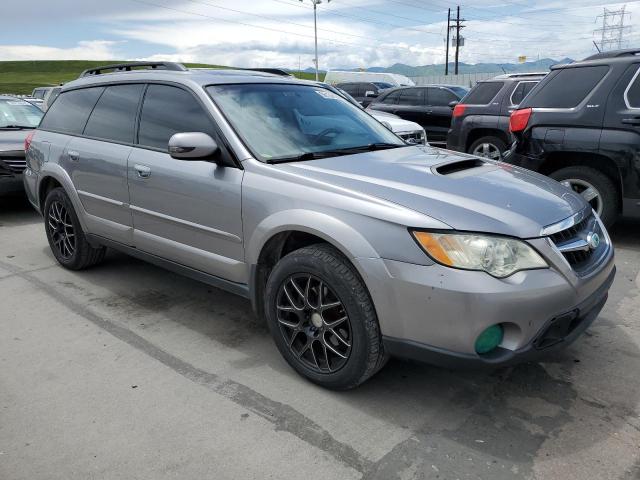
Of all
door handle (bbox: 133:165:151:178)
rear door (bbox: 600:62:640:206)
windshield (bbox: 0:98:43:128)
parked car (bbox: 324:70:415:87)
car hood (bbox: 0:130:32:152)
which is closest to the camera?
door handle (bbox: 133:165:151:178)

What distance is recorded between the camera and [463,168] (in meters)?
3.33

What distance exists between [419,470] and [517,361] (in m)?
0.65

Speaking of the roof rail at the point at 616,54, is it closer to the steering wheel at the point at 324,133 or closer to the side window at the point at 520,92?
the side window at the point at 520,92

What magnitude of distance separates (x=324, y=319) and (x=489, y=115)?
7.09 m

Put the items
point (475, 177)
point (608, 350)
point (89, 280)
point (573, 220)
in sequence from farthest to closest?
point (89, 280)
point (608, 350)
point (475, 177)
point (573, 220)

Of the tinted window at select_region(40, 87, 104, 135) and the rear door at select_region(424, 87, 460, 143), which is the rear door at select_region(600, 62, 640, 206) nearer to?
the tinted window at select_region(40, 87, 104, 135)

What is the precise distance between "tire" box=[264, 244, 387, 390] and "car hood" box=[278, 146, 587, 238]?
421 millimetres

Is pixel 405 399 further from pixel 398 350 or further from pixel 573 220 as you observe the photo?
pixel 573 220

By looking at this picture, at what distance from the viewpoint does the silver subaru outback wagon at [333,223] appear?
2.49 metres

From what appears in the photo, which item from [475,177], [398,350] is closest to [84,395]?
[398,350]

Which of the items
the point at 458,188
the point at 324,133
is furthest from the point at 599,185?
the point at 458,188

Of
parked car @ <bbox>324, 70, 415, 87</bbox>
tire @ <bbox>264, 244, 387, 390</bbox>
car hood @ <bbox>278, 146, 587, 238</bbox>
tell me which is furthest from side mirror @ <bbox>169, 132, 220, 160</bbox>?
parked car @ <bbox>324, 70, 415, 87</bbox>

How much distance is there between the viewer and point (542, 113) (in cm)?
582

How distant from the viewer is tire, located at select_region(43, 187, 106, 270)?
4862mm
